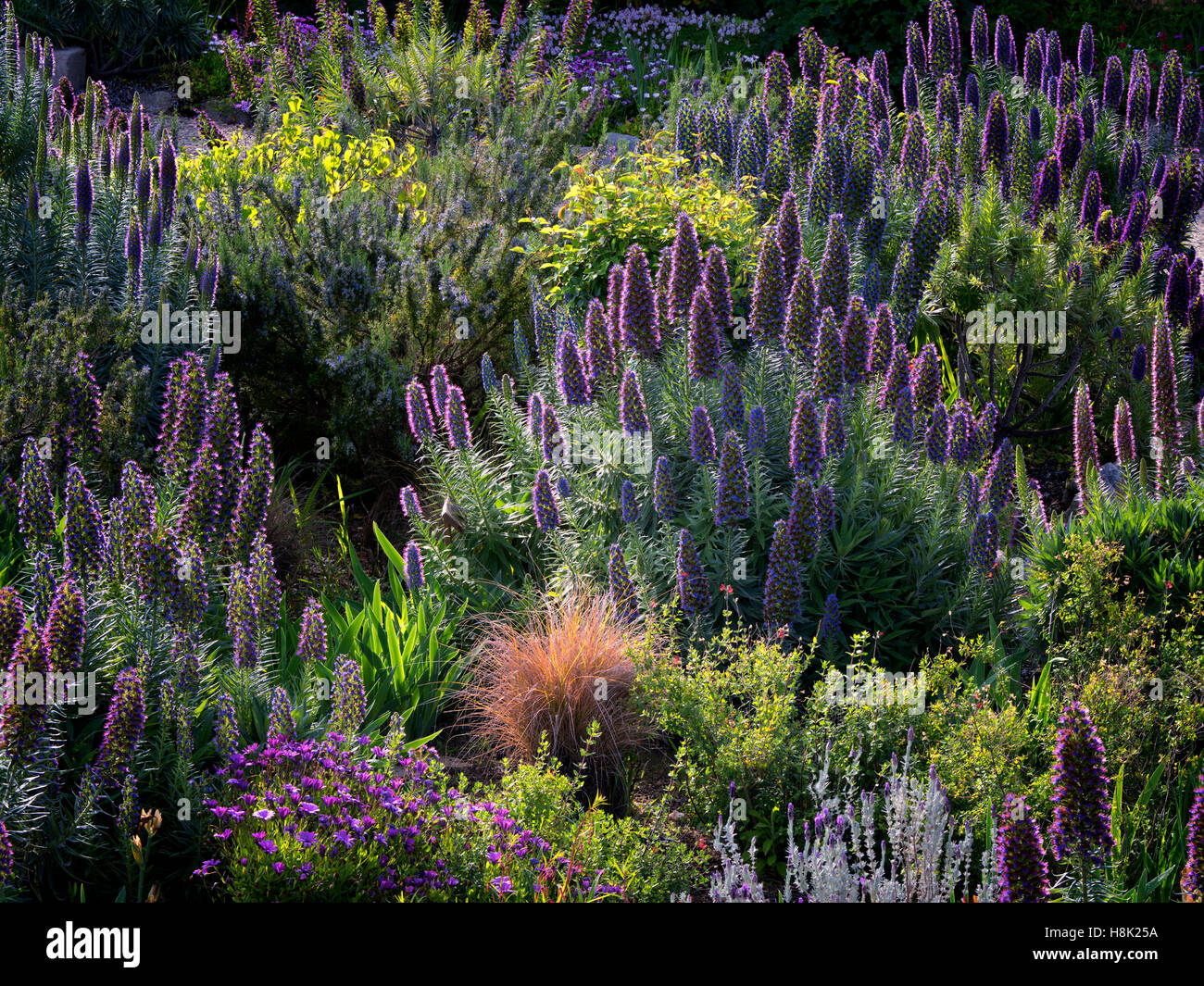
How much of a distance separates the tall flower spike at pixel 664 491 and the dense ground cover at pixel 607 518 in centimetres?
2

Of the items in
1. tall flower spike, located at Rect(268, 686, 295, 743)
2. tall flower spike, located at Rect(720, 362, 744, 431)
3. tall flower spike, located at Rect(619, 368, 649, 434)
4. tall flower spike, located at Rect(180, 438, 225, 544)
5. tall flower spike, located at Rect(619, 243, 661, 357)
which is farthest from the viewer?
tall flower spike, located at Rect(619, 243, 661, 357)

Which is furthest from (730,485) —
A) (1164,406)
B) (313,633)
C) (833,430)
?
(1164,406)

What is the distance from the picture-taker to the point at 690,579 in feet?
14.8

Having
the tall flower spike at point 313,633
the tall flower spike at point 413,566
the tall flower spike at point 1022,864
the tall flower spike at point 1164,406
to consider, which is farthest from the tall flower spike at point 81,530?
the tall flower spike at point 1164,406

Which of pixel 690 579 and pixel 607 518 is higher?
pixel 607 518

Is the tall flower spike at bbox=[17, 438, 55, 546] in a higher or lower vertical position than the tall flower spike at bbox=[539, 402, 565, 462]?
lower

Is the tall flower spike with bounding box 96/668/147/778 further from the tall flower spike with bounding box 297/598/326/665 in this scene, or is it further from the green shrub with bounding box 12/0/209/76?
the green shrub with bounding box 12/0/209/76

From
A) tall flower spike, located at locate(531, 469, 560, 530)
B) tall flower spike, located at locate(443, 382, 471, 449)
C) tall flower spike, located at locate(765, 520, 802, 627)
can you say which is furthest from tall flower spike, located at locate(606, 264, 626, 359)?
tall flower spike, located at locate(765, 520, 802, 627)

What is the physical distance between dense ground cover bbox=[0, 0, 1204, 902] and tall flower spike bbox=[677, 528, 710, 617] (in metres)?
0.02

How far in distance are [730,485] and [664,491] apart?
346mm

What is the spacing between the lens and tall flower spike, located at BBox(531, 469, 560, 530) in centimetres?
491

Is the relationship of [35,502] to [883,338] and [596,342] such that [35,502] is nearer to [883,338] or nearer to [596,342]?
[596,342]

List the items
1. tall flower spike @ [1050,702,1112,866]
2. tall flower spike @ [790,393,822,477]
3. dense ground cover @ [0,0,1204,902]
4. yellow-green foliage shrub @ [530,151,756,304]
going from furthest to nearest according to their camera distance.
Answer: yellow-green foliage shrub @ [530,151,756,304] < tall flower spike @ [790,393,822,477] < dense ground cover @ [0,0,1204,902] < tall flower spike @ [1050,702,1112,866]

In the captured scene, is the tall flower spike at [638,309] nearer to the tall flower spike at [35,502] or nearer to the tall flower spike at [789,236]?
the tall flower spike at [789,236]
